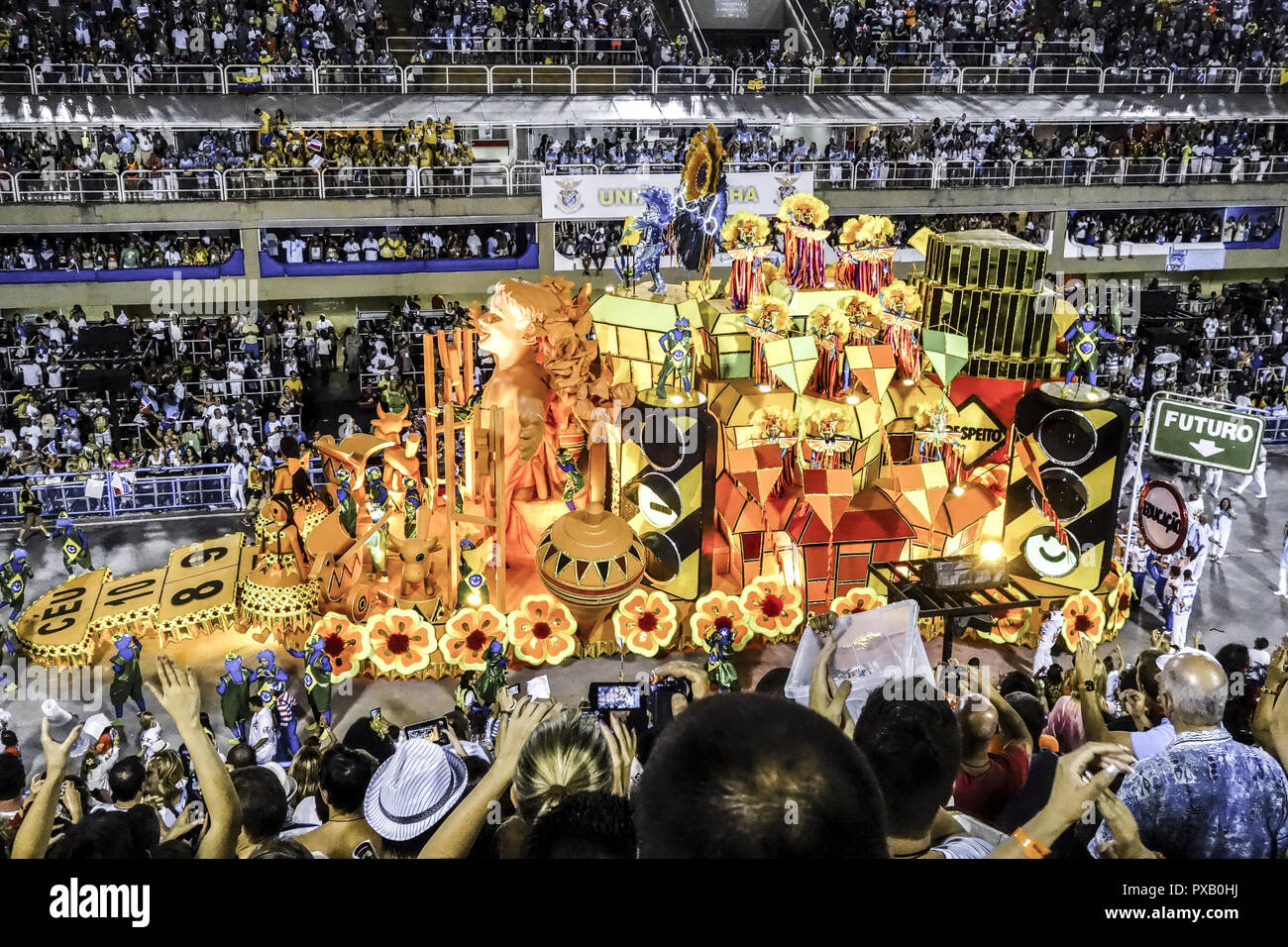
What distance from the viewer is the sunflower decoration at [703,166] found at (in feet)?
36.3

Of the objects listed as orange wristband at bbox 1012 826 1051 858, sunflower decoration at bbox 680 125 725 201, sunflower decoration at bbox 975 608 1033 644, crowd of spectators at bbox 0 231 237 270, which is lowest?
sunflower decoration at bbox 975 608 1033 644

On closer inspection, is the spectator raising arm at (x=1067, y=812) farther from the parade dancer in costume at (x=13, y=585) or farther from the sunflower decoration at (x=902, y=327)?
the parade dancer in costume at (x=13, y=585)

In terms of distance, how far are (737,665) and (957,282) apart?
4369 mm

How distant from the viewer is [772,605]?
1127 centimetres

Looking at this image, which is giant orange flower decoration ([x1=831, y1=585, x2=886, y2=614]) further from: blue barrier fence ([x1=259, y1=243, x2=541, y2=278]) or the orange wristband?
blue barrier fence ([x1=259, y1=243, x2=541, y2=278])

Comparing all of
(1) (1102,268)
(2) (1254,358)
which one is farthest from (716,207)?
(1) (1102,268)

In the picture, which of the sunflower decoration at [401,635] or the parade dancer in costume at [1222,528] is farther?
the parade dancer in costume at [1222,528]

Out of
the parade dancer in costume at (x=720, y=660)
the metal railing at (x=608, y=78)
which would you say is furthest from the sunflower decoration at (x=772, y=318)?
the metal railing at (x=608, y=78)

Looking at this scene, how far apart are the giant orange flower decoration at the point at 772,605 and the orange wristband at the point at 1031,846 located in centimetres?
808

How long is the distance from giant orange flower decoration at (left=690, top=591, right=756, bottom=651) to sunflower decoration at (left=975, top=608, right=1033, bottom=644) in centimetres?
242

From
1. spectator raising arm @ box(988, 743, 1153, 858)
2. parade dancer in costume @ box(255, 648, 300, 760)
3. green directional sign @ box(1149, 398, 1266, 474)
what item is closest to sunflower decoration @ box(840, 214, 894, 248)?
green directional sign @ box(1149, 398, 1266, 474)

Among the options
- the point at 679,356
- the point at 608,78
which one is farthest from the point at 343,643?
the point at 608,78

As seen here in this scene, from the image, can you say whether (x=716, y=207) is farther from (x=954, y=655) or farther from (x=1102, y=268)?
(x=1102, y=268)

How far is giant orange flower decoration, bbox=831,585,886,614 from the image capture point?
1115cm
